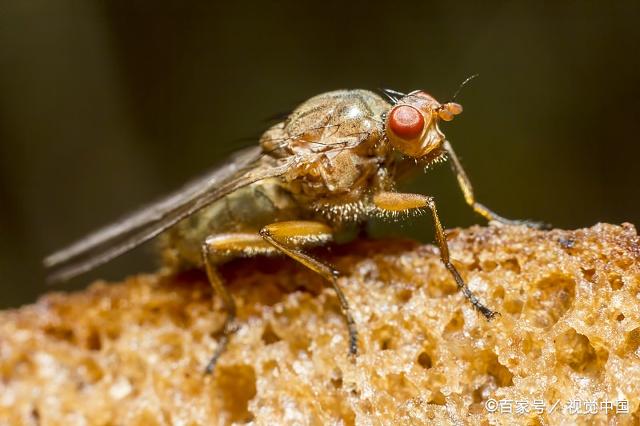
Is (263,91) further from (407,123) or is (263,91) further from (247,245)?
(407,123)

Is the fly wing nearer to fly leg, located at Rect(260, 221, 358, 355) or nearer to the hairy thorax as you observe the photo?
the hairy thorax

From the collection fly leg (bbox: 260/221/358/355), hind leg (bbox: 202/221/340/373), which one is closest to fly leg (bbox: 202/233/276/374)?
hind leg (bbox: 202/221/340/373)

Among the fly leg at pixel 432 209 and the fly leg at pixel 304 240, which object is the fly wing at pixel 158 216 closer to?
the fly leg at pixel 304 240

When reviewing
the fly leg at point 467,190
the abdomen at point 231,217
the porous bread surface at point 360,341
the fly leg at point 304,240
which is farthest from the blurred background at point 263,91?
the porous bread surface at point 360,341

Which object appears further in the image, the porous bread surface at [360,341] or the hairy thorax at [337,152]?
the hairy thorax at [337,152]

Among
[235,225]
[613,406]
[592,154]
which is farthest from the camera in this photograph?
[592,154]

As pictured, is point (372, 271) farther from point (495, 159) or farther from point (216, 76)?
point (216, 76)

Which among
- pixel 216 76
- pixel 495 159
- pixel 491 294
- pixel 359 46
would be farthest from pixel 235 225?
pixel 216 76
